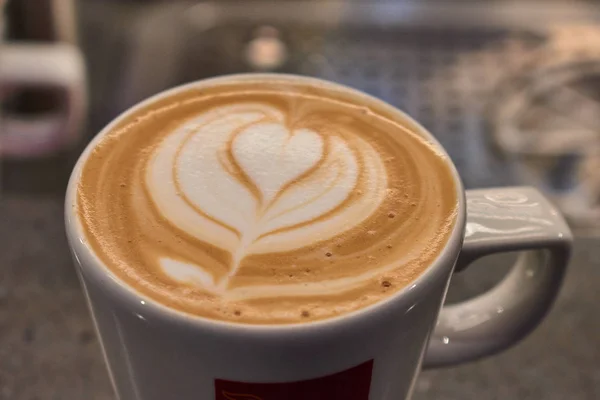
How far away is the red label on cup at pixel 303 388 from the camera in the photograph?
11.7 inches

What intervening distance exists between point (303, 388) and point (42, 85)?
517mm

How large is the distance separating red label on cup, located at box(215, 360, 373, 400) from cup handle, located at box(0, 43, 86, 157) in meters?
0.49

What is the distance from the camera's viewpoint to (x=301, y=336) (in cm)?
28

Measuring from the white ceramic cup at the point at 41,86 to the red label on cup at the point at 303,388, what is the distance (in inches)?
19.1

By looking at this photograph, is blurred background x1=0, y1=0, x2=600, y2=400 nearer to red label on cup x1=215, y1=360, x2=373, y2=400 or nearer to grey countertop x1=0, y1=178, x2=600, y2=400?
grey countertop x1=0, y1=178, x2=600, y2=400

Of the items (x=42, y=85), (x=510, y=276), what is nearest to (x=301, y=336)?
(x=510, y=276)

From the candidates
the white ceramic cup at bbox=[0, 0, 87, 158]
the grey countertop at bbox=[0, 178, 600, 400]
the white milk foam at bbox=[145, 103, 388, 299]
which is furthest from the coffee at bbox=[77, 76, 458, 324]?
the white ceramic cup at bbox=[0, 0, 87, 158]

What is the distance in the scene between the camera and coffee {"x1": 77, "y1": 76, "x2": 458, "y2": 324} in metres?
0.30

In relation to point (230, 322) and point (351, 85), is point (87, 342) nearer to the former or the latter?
point (230, 322)

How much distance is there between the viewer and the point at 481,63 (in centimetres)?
90

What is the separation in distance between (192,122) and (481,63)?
0.59 meters

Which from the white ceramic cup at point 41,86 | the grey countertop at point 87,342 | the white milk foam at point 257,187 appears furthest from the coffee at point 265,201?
the white ceramic cup at point 41,86

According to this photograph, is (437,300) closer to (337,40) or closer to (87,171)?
(87,171)

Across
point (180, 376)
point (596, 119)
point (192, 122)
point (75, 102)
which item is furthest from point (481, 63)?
point (180, 376)
